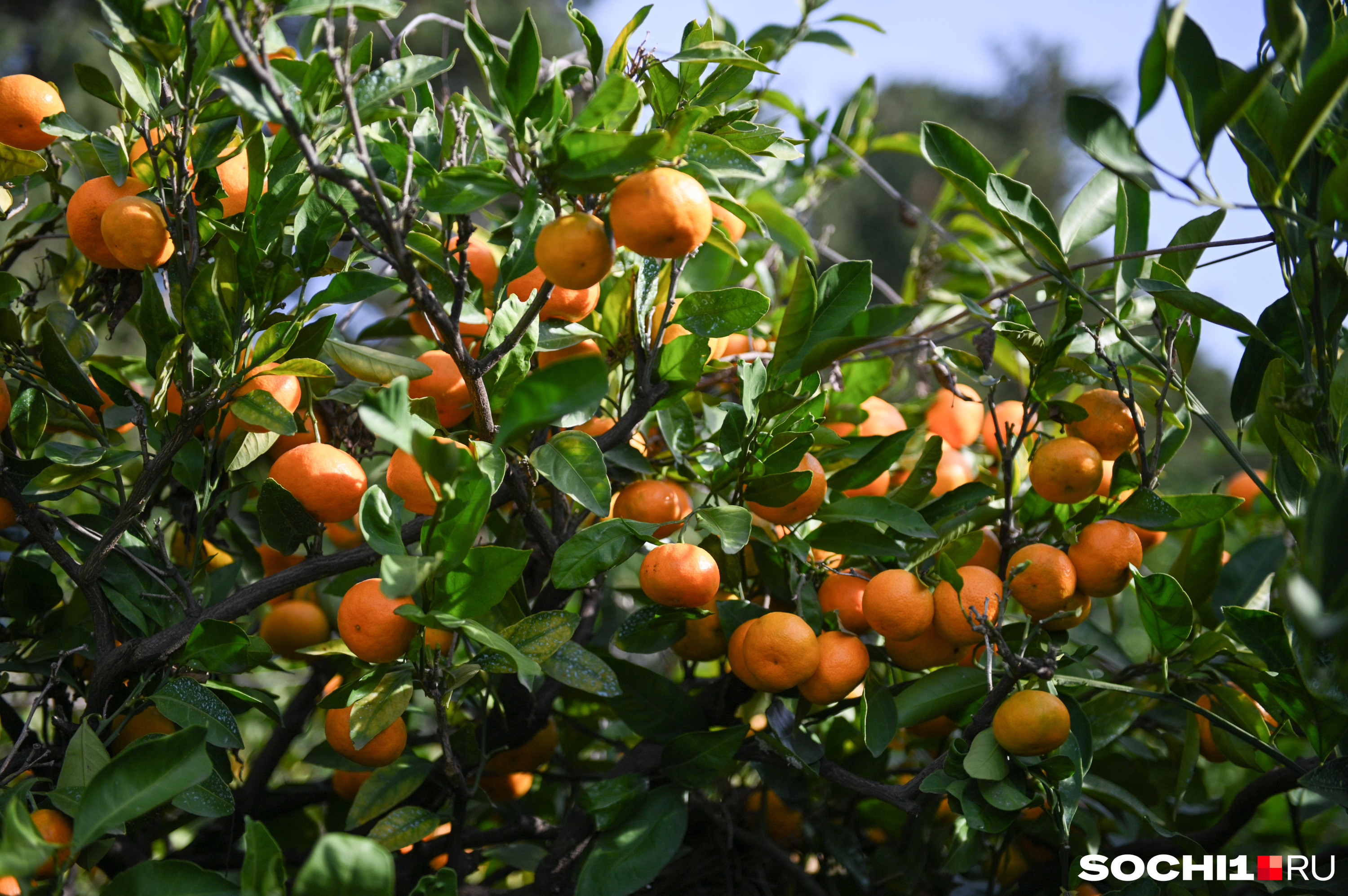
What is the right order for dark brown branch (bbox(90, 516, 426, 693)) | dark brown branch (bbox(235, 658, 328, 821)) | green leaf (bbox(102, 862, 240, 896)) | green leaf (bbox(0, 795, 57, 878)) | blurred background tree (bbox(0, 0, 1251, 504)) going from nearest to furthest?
green leaf (bbox(0, 795, 57, 878)), green leaf (bbox(102, 862, 240, 896)), dark brown branch (bbox(90, 516, 426, 693)), dark brown branch (bbox(235, 658, 328, 821)), blurred background tree (bbox(0, 0, 1251, 504))

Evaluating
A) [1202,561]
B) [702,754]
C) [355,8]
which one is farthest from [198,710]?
[1202,561]

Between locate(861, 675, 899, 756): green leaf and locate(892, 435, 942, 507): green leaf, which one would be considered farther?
locate(892, 435, 942, 507): green leaf

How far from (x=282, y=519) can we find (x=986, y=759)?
1.78 ft

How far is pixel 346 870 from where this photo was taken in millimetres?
425

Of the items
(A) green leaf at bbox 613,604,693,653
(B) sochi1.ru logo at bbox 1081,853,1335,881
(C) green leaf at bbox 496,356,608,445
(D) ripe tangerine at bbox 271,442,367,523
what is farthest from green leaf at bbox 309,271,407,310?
(B) sochi1.ru logo at bbox 1081,853,1335,881

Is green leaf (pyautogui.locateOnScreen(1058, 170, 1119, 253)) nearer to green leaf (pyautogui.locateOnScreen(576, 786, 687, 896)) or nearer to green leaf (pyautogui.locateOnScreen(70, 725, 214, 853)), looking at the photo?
green leaf (pyautogui.locateOnScreen(576, 786, 687, 896))

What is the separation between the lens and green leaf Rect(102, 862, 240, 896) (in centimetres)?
52

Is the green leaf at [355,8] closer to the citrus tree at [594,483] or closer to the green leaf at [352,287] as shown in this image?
the citrus tree at [594,483]

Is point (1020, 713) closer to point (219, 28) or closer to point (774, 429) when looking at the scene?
point (774, 429)

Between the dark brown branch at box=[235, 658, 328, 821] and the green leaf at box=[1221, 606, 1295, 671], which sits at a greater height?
the green leaf at box=[1221, 606, 1295, 671]

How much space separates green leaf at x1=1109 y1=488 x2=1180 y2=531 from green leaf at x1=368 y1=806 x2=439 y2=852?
59 centimetres

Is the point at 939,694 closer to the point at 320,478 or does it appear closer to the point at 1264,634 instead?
the point at 1264,634

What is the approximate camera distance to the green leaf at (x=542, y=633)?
1.96 ft

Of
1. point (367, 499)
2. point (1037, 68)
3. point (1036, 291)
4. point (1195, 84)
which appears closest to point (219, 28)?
point (367, 499)
